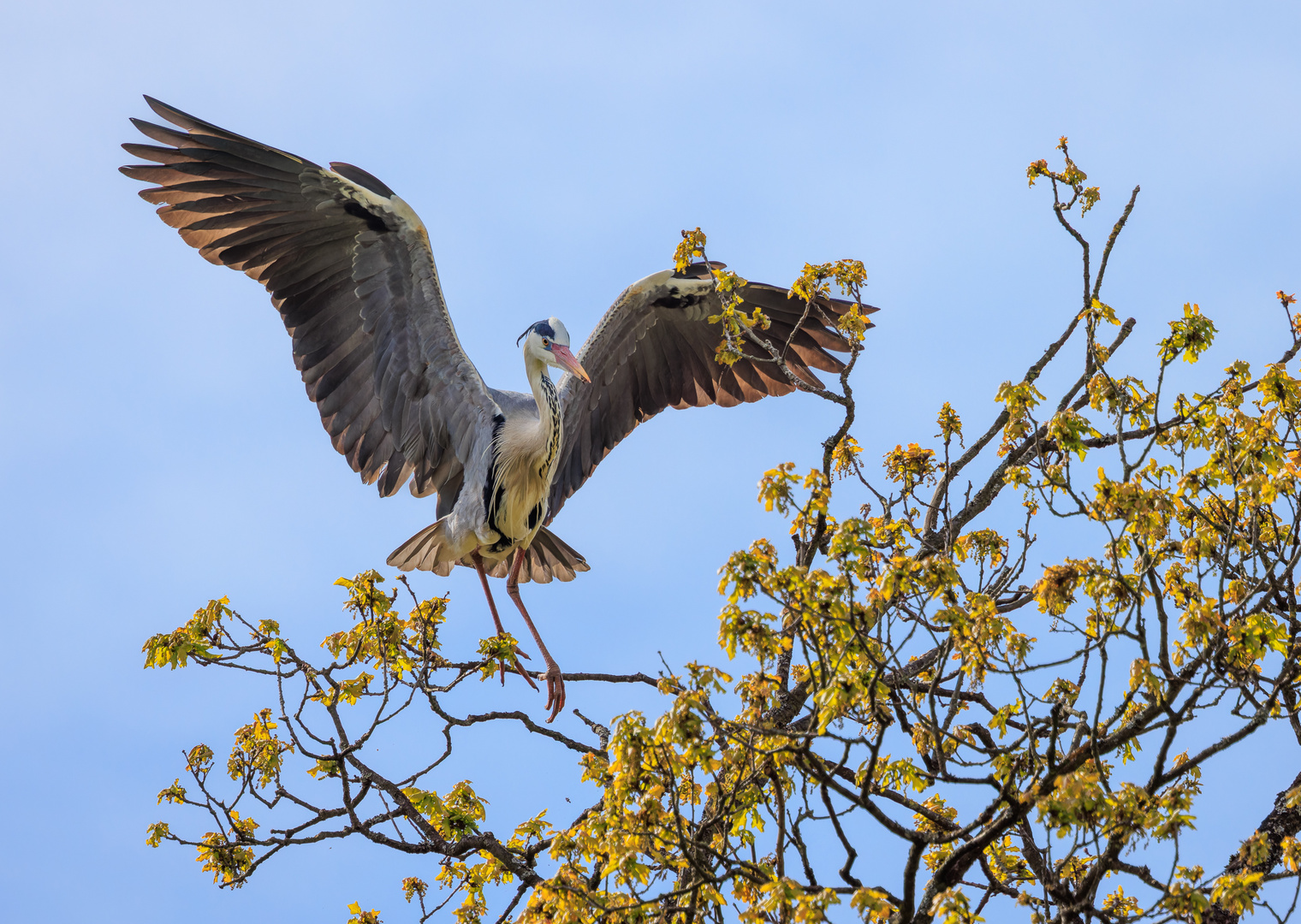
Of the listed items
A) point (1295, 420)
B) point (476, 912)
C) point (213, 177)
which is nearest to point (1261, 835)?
point (1295, 420)

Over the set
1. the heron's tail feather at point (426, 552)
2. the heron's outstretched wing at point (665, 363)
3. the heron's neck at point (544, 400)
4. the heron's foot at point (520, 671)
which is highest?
the heron's outstretched wing at point (665, 363)

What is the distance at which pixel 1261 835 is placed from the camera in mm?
3842

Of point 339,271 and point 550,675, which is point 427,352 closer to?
point 339,271

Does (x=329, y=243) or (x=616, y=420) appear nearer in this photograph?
(x=329, y=243)

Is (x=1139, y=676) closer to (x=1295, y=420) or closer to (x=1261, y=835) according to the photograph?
(x=1261, y=835)

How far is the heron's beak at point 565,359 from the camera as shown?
6.83 m

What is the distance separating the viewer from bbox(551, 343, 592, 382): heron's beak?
22.4 feet

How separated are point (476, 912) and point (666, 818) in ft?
5.85

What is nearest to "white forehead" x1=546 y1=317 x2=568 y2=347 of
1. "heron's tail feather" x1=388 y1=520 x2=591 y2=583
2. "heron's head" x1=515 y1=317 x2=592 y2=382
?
"heron's head" x1=515 y1=317 x2=592 y2=382

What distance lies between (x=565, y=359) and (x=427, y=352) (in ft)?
2.55

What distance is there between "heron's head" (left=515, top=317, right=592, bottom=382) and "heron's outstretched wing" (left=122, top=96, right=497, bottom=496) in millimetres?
380

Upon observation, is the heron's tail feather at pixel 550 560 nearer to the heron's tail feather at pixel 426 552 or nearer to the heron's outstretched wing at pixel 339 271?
the heron's tail feather at pixel 426 552

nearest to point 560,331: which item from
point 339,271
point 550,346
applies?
point 550,346

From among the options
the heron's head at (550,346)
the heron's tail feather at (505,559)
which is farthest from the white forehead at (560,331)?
the heron's tail feather at (505,559)
